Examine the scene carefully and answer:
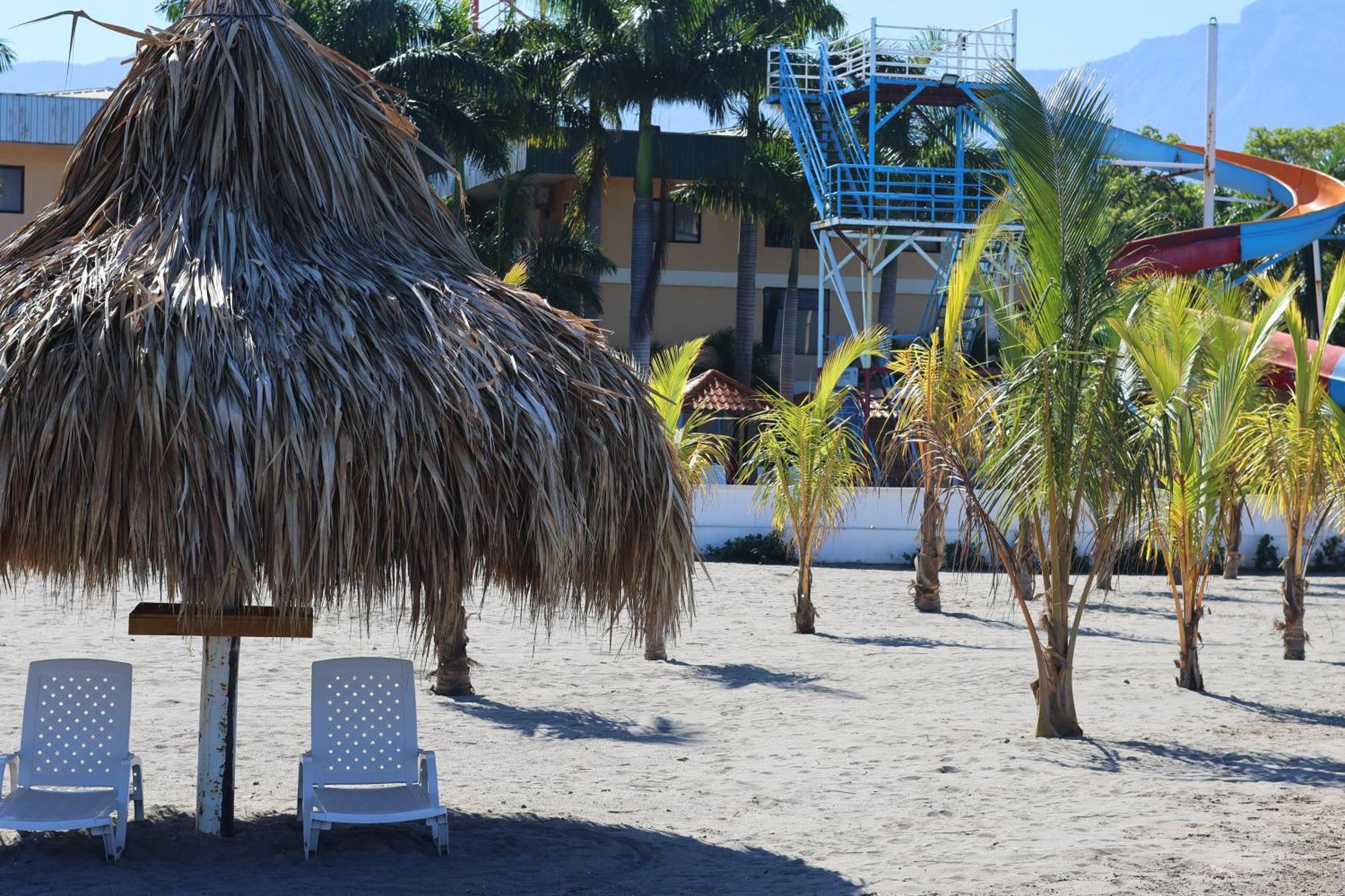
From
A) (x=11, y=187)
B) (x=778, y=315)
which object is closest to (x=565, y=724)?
(x=11, y=187)

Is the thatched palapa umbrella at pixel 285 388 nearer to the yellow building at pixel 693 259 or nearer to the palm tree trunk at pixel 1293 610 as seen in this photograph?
the palm tree trunk at pixel 1293 610

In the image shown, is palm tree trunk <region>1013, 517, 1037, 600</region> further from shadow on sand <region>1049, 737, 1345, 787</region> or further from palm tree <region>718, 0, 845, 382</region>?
palm tree <region>718, 0, 845, 382</region>

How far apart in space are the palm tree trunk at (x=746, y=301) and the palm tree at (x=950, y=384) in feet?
61.0

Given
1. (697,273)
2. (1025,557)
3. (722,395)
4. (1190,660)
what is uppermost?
(697,273)

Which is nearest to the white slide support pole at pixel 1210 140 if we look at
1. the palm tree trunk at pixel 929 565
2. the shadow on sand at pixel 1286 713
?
the palm tree trunk at pixel 929 565

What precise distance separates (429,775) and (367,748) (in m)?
0.41

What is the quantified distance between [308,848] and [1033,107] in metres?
5.42

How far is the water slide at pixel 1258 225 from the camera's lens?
2202 cm

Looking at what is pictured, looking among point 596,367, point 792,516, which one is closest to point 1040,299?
point 596,367

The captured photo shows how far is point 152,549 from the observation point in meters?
5.06

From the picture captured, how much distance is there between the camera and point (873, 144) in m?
25.8

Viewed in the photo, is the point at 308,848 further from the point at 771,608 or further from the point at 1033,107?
the point at 771,608

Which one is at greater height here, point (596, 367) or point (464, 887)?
point (596, 367)

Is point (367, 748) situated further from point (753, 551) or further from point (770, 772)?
point (753, 551)
